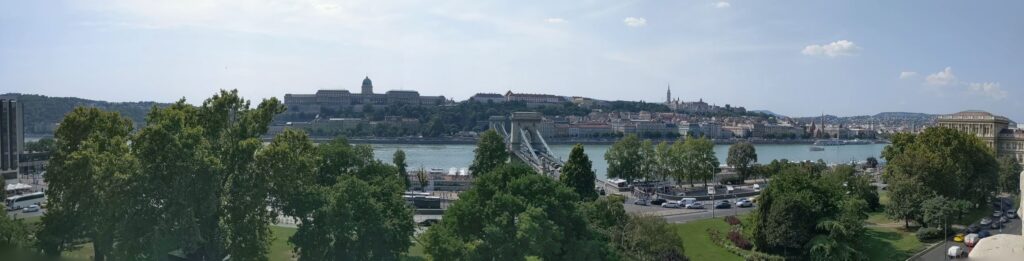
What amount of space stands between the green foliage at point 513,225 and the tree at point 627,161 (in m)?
13.3

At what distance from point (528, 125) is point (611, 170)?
14.2 m

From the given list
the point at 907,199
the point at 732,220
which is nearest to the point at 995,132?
the point at 907,199

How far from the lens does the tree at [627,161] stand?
72.5 ft

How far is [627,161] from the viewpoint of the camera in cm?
2208

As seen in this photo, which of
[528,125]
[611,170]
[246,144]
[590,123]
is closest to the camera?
[246,144]

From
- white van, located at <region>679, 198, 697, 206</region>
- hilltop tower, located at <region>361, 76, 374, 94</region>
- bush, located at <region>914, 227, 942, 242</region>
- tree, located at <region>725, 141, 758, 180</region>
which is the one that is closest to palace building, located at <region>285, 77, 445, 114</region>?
hilltop tower, located at <region>361, 76, 374, 94</region>

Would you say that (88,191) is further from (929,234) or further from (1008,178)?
(1008,178)

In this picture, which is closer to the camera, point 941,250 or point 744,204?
point 941,250

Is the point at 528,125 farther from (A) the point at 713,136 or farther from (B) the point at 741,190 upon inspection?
(A) the point at 713,136

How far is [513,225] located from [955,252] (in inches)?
282

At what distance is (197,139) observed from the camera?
7.65 m

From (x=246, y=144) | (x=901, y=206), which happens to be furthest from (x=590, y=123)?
(x=246, y=144)

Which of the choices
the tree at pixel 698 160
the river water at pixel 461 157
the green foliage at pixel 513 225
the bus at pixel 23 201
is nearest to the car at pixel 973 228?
the tree at pixel 698 160

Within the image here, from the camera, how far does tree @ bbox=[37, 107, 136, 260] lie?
23.7 ft
